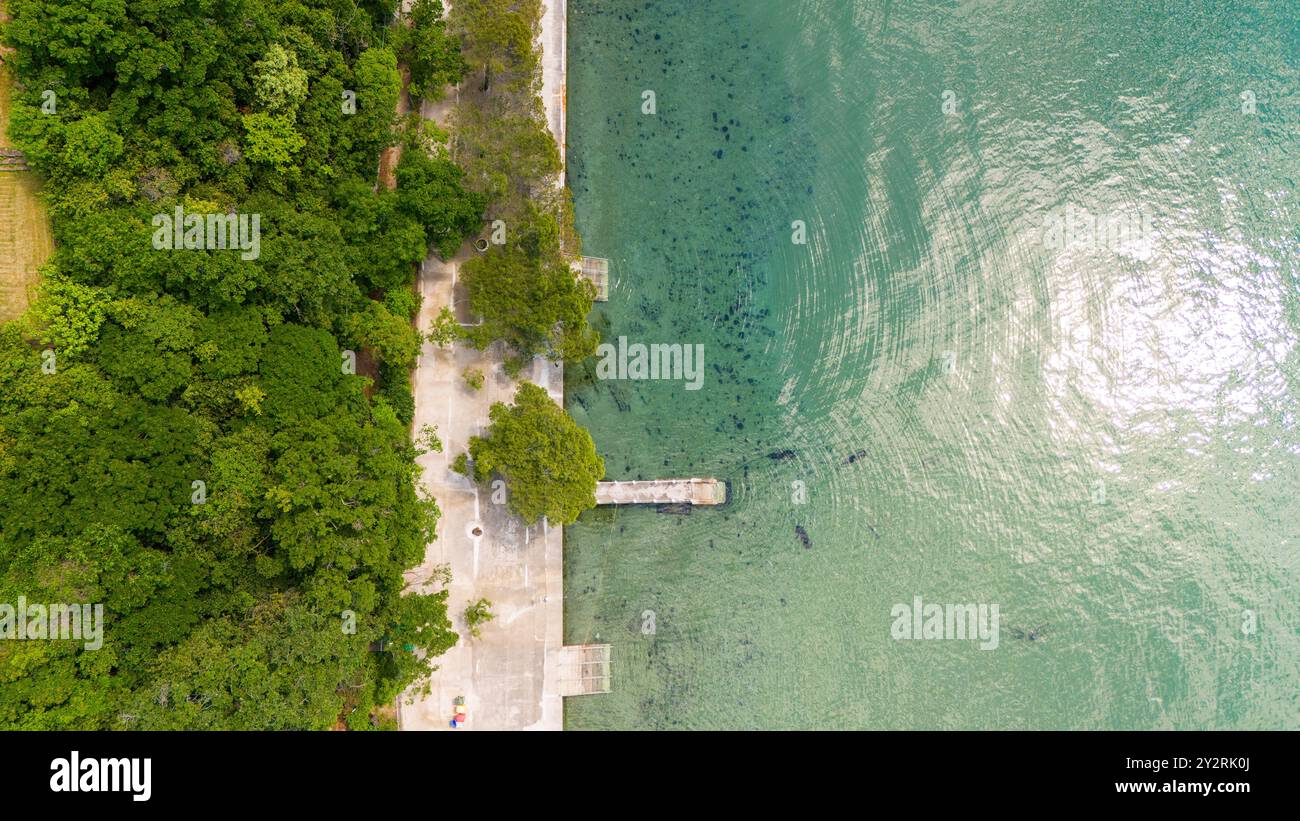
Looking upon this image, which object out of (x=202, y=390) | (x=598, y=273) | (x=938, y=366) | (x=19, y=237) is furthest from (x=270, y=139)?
(x=938, y=366)

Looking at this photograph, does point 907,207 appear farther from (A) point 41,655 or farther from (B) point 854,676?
(A) point 41,655

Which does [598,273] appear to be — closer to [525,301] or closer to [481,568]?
[525,301]

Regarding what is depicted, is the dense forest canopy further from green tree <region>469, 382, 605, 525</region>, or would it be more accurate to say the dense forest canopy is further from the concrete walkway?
green tree <region>469, 382, 605, 525</region>

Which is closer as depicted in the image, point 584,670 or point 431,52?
point 431,52

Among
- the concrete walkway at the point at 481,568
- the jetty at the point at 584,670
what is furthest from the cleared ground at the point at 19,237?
the jetty at the point at 584,670

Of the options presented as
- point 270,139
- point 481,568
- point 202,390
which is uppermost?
point 270,139

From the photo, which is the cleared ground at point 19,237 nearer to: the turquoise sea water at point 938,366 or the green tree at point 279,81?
the green tree at point 279,81
